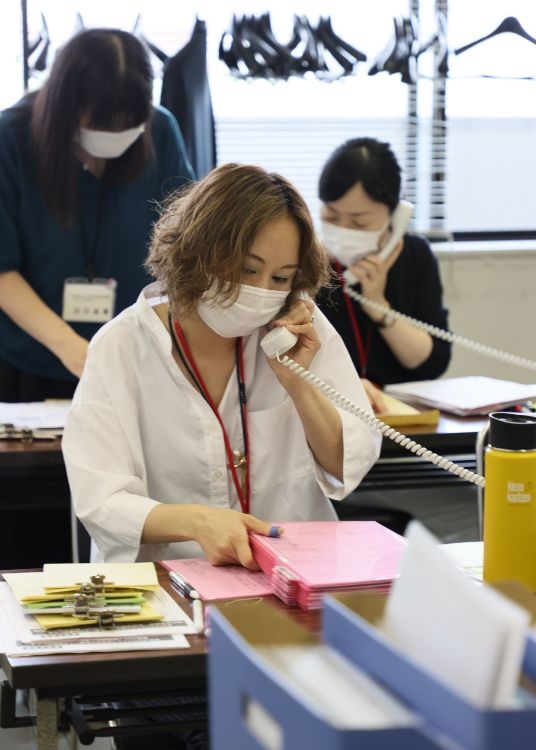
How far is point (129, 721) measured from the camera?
5.49 feet

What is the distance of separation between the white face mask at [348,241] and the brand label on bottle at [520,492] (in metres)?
1.92

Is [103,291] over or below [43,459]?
over

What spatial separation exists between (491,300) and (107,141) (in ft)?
8.87

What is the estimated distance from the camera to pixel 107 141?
9.58ft

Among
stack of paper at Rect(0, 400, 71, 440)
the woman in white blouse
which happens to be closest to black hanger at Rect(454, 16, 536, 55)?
stack of paper at Rect(0, 400, 71, 440)

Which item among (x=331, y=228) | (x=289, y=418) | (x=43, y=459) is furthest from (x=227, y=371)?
(x=331, y=228)

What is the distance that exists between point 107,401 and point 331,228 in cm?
143

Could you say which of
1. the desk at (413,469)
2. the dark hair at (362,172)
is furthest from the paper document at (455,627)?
the dark hair at (362,172)

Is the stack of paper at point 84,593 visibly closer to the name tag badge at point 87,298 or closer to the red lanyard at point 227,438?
the red lanyard at point 227,438

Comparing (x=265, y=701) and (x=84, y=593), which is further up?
(x=265, y=701)

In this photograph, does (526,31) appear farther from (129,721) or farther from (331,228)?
(129,721)

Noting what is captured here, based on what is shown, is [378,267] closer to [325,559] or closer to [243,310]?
[243,310]

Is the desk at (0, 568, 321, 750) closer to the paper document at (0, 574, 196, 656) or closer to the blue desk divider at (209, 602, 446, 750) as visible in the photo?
the paper document at (0, 574, 196, 656)

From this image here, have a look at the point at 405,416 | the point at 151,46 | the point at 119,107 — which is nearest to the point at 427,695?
the point at 405,416
